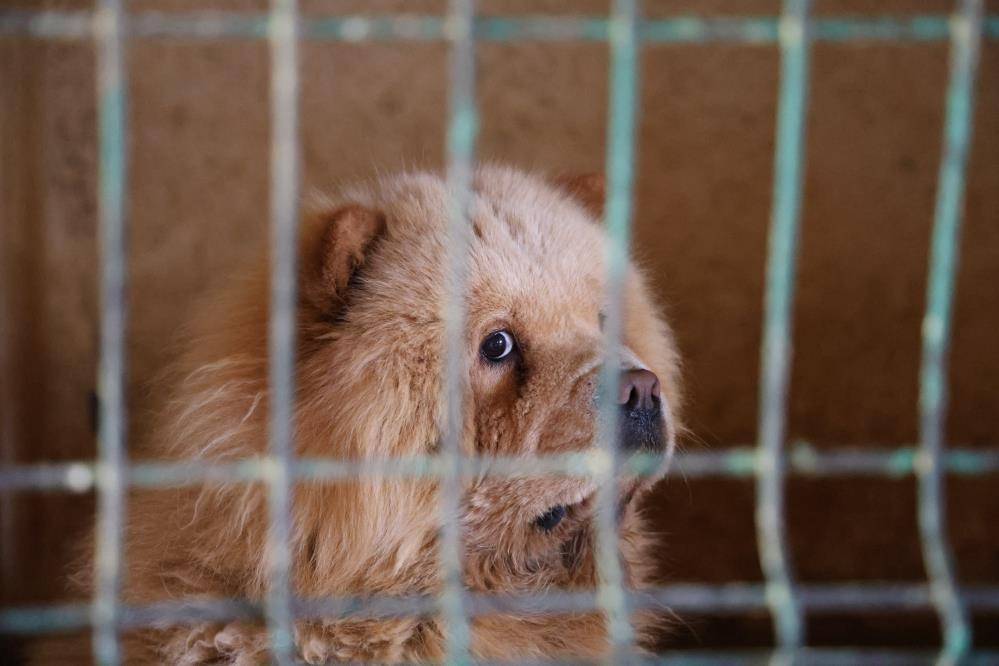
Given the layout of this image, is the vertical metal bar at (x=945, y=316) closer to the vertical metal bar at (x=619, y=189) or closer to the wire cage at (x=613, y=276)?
the wire cage at (x=613, y=276)

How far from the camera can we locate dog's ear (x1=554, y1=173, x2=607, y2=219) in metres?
3.25

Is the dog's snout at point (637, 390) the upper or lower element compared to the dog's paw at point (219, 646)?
upper

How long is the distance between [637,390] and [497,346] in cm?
39

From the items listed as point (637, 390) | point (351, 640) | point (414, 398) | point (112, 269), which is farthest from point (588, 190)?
point (112, 269)

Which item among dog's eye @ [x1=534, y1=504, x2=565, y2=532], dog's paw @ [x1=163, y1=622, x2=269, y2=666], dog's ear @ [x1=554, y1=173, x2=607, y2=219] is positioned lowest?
dog's paw @ [x1=163, y1=622, x2=269, y2=666]

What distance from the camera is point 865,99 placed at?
436 centimetres

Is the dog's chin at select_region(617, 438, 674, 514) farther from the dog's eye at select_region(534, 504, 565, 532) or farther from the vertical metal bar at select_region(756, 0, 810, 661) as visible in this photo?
the vertical metal bar at select_region(756, 0, 810, 661)

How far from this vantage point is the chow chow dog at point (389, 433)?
2.40 m

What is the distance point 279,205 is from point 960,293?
361 centimetres

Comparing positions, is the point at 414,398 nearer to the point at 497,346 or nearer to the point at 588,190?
the point at 497,346

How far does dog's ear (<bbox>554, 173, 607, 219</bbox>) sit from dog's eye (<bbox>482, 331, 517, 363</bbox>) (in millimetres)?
817

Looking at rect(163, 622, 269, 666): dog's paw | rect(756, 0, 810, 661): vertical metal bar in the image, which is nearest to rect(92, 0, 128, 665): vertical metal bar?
rect(163, 622, 269, 666): dog's paw

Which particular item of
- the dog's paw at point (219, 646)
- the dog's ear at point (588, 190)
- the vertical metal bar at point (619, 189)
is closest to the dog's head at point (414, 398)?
the dog's paw at point (219, 646)

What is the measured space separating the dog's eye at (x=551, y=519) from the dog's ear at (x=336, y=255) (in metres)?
0.76
